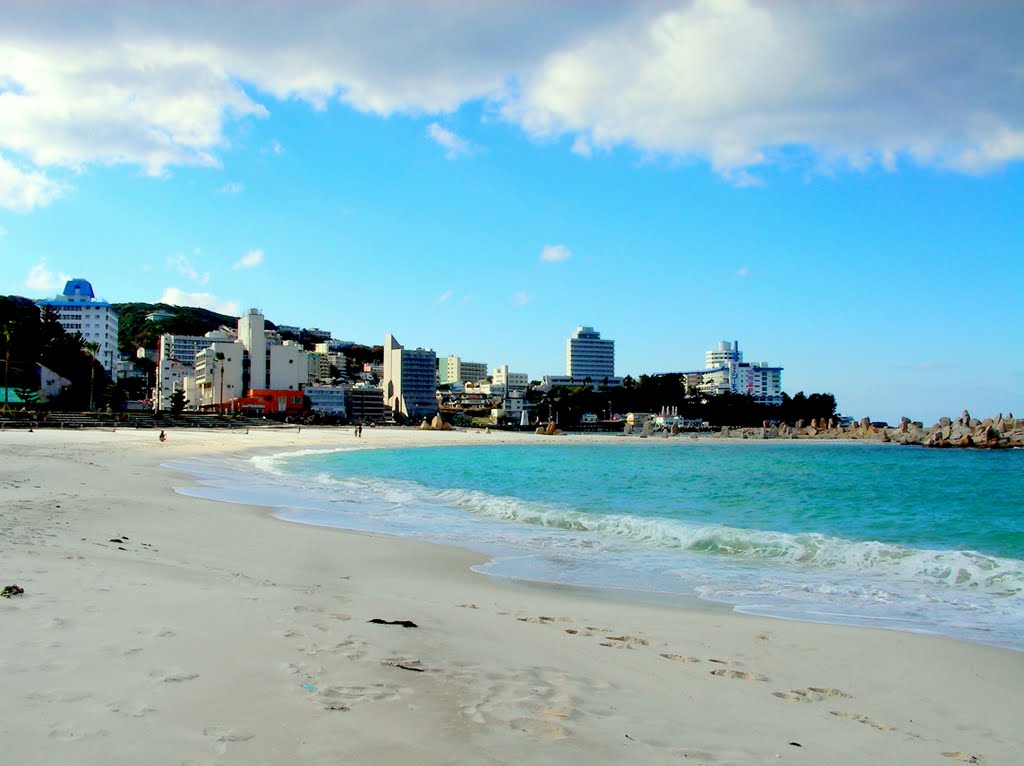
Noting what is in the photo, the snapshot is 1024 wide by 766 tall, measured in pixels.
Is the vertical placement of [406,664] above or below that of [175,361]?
below

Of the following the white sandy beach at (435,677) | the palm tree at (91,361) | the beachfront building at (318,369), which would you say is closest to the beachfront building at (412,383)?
the beachfront building at (318,369)

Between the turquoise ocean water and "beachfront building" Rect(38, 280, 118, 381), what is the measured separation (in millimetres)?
125812

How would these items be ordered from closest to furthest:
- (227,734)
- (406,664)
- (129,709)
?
(227,734)
(129,709)
(406,664)

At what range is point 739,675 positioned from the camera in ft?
15.6

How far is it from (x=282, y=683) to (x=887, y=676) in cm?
408

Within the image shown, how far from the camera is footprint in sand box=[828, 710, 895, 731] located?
3911 millimetres

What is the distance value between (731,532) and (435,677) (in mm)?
9785

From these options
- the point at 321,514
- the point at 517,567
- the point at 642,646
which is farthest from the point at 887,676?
the point at 321,514

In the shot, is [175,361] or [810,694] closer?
[810,694]

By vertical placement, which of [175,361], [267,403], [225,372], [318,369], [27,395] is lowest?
[267,403]

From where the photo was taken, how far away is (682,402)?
162 m

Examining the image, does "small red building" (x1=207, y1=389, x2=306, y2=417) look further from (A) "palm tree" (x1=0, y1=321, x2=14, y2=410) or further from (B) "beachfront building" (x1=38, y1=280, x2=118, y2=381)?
(B) "beachfront building" (x1=38, y1=280, x2=118, y2=381)

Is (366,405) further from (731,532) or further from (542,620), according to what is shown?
(542,620)

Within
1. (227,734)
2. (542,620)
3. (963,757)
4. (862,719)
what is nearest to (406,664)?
(227,734)
